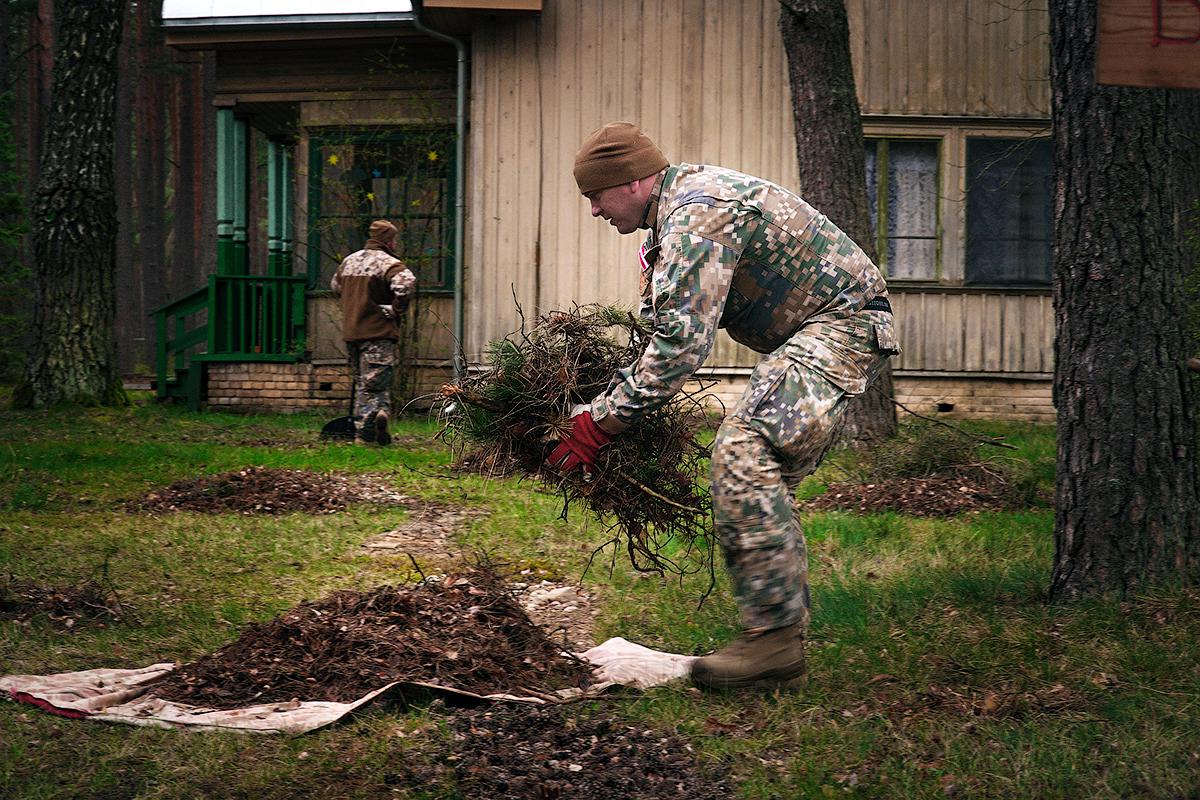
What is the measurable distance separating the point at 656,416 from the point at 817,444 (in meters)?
0.63

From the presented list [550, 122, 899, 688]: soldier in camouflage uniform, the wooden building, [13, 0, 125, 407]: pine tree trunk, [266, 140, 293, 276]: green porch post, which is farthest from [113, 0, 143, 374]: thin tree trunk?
[550, 122, 899, 688]: soldier in camouflage uniform

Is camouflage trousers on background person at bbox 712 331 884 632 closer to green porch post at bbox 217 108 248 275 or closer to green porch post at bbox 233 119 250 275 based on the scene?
green porch post at bbox 217 108 248 275

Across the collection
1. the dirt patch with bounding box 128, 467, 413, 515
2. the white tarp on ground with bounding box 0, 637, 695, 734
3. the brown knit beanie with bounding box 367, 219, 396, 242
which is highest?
the brown knit beanie with bounding box 367, 219, 396, 242

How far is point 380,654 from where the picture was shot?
4.17m

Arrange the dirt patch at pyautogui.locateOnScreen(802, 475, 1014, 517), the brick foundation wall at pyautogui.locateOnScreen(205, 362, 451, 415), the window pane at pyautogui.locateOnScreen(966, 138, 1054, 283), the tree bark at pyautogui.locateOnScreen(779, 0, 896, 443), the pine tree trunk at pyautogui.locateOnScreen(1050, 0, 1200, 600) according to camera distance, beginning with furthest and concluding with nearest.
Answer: the brick foundation wall at pyautogui.locateOnScreen(205, 362, 451, 415), the window pane at pyautogui.locateOnScreen(966, 138, 1054, 283), the tree bark at pyautogui.locateOnScreen(779, 0, 896, 443), the dirt patch at pyautogui.locateOnScreen(802, 475, 1014, 517), the pine tree trunk at pyautogui.locateOnScreen(1050, 0, 1200, 600)

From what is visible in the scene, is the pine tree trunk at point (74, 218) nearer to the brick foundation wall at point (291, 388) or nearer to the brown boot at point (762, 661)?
the brick foundation wall at point (291, 388)

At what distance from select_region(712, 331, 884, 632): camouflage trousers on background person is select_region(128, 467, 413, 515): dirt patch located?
4550 mm

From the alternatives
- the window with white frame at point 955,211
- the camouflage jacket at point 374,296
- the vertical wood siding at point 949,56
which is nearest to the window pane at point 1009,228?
the window with white frame at point 955,211

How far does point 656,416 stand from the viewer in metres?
4.20

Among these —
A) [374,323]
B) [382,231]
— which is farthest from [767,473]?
[382,231]

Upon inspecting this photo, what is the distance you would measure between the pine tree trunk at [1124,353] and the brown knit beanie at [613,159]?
6.18 ft

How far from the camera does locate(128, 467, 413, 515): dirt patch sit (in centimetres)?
779

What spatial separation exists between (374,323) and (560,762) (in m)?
8.13

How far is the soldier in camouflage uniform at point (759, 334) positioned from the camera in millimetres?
3670
